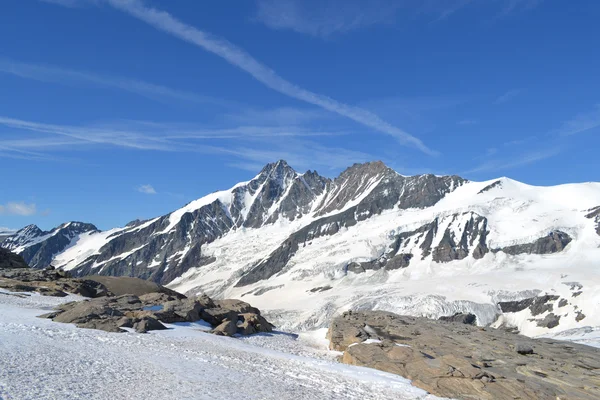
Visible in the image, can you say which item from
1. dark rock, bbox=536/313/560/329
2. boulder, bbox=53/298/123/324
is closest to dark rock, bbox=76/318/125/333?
boulder, bbox=53/298/123/324

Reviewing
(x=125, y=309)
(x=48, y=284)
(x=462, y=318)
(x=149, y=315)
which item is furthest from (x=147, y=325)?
(x=462, y=318)

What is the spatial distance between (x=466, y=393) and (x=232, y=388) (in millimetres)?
12758

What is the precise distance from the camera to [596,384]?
2831 centimetres

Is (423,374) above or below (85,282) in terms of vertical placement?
below

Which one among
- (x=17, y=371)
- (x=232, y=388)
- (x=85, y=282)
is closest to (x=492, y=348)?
(x=232, y=388)

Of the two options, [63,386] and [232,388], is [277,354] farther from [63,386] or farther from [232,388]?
[63,386]

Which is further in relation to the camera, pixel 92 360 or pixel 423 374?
pixel 423 374

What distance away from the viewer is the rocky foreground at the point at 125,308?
33.0m

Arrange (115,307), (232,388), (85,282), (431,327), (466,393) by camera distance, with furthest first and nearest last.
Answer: (85,282) < (431,327) < (115,307) < (466,393) < (232,388)

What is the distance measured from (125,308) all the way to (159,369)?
1796 cm

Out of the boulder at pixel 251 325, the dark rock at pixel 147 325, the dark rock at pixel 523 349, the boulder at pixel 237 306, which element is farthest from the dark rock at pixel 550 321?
the dark rock at pixel 147 325

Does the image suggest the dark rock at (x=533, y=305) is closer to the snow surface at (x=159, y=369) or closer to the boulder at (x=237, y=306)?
the boulder at (x=237, y=306)

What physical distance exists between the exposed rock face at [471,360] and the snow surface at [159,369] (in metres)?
2.29

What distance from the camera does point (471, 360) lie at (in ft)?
101
